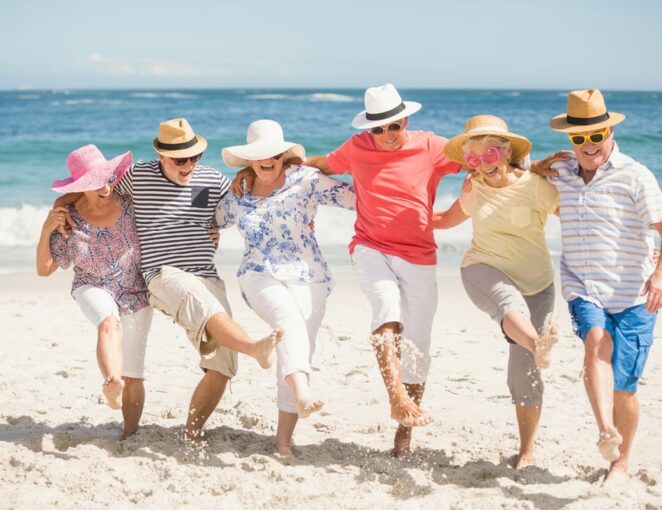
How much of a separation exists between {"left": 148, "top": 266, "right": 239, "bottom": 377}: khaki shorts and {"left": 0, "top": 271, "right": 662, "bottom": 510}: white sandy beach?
692 millimetres

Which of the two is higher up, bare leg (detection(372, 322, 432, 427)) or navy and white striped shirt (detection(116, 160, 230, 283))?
navy and white striped shirt (detection(116, 160, 230, 283))

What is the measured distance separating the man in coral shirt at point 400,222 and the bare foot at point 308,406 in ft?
1.76

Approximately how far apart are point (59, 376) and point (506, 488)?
11.8 feet

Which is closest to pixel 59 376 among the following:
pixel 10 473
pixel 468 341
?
pixel 10 473

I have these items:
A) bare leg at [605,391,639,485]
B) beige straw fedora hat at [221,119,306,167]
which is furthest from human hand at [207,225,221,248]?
bare leg at [605,391,639,485]

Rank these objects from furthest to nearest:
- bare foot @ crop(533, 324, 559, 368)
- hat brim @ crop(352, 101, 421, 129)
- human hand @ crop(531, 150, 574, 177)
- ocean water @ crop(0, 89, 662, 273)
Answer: ocean water @ crop(0, 89, 662, 273) → hat brim @ crop(352, 101, 421, 129) → human hand @ crop(531, 150, 574, 177) → bare foot @ crop(533, 324, 559, 368)

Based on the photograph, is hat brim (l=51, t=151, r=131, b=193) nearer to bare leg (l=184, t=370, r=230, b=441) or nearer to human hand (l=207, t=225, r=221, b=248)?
human hand (l=207, t=225, r=221, b=248)

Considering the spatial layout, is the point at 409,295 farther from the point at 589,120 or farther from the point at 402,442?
the point at 589,120

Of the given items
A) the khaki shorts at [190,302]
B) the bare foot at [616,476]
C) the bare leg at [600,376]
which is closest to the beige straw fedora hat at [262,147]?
the khaki shorts at [190,302]

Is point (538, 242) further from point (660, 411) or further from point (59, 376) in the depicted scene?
point (59, 376)

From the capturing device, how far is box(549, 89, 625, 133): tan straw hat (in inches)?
163

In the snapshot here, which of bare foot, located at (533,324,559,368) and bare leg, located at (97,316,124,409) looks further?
bare leg, located at (97,316,124,409)

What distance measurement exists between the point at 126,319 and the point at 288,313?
98cm

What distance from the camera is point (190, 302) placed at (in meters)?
4.58
